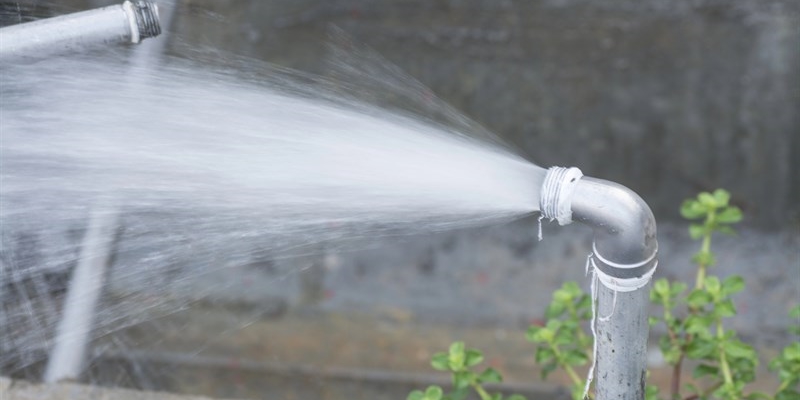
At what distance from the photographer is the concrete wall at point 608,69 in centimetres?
404

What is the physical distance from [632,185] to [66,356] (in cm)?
249

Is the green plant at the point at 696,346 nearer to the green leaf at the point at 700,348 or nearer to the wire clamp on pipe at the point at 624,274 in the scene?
the green leaf at the point at 700,348

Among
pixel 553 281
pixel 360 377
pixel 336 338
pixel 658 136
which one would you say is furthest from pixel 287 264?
pixel 658 136

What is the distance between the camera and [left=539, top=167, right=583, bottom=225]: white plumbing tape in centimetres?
134

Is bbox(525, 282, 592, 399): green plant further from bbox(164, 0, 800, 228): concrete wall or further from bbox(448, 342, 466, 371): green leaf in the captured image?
bbox(164, 0, 800, 228): concrete wall

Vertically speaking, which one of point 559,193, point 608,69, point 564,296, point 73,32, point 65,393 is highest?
point 608,69

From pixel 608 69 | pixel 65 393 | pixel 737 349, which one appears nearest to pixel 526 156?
pixel 608 69

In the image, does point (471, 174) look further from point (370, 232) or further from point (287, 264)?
point (287, 264)

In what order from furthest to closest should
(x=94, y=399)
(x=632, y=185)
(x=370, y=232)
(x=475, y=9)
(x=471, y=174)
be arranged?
(x=475, y=9), (x=632, y=185), (x=370, y=232), (x=94, y=399), (x=471, y=174)

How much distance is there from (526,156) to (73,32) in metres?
2.76

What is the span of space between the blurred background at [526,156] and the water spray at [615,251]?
1.77 meters

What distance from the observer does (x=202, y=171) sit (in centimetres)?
199

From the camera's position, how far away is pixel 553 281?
3.71 meters

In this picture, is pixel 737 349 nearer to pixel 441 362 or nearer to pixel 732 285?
pixel 732 285
